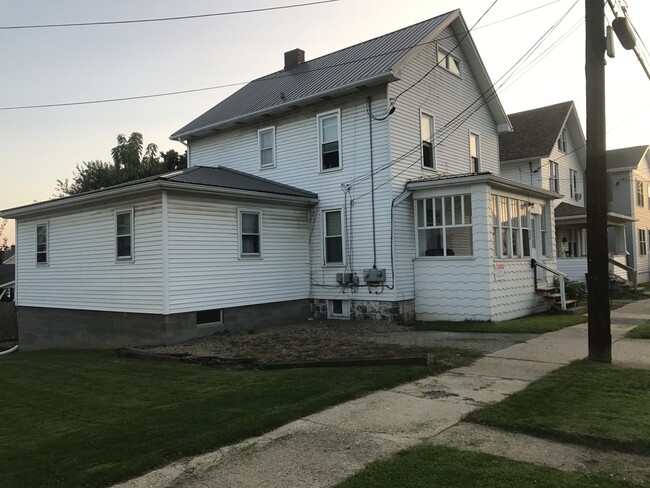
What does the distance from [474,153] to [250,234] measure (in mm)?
9373

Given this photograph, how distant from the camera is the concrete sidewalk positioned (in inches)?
174

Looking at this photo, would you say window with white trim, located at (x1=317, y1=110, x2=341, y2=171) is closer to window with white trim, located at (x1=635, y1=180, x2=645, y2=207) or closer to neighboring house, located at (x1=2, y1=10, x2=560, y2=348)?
neighboring house, located at (x1=2, y1=10, x2=560, y2=348)

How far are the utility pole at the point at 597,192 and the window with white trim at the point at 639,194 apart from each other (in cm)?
2808

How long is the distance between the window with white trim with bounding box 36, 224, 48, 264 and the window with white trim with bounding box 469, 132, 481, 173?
14463 millimetres

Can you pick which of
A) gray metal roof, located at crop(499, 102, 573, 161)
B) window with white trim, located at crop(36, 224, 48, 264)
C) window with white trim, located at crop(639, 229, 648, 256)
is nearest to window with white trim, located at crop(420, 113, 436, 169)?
gray metal roof, located at crop(499, 102, 573, 161)

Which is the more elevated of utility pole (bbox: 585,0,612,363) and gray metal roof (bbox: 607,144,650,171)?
gray metal roof (bbox: 607,144,650,171)

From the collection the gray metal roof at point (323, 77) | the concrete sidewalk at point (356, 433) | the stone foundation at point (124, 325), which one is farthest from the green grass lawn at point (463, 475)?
the gray metal roof at point (323, 77)

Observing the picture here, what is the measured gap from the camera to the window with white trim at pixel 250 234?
14391mm

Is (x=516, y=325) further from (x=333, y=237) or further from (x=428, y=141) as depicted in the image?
(x=428, y=141)


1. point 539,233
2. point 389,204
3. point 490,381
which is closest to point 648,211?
point 539,233

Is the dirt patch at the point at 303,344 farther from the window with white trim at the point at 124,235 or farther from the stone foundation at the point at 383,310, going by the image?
the window with white trim at the point at 124,235

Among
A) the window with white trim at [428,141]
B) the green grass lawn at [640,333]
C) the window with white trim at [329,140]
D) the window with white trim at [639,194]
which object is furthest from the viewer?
the window with white trim at [639,194]

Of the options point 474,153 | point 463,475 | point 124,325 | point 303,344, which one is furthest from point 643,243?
point 463,475

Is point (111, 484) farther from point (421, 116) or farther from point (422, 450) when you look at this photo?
point (421, 116)
